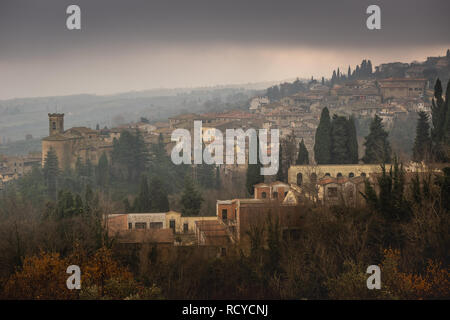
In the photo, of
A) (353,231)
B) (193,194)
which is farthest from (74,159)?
(353,231)

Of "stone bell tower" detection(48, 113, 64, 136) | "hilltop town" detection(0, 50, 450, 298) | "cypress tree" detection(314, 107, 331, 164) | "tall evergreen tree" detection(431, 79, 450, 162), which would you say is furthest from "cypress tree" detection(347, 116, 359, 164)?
"stone bell tower" detection(48, 113, 64, 136)

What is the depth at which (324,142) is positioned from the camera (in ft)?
50.4

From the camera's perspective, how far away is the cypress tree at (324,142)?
15.3m

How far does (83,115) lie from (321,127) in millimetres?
30536

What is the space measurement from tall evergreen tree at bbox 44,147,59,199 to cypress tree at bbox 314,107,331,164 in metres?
9.43

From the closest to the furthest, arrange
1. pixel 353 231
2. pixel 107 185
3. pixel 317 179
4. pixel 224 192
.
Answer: pixel 353 231, pixel 317 179, pixel 224 192, pixel 107 185

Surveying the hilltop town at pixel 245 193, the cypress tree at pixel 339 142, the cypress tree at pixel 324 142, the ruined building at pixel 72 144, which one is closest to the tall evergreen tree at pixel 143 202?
the hilltop town at pixel 245 193

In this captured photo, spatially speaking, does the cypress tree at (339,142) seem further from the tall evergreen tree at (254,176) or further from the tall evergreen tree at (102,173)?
the tall evergreen tree at (102,173)

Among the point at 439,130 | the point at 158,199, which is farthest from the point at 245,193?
the point at 439,130

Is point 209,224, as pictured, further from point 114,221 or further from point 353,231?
point 353,231

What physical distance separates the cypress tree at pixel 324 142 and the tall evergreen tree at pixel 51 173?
9428mm

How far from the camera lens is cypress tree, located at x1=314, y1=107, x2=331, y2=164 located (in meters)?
15.3
